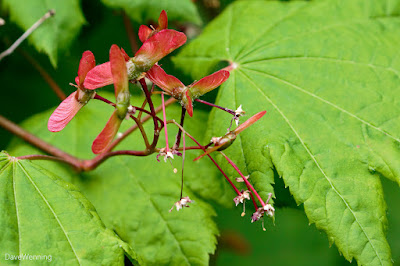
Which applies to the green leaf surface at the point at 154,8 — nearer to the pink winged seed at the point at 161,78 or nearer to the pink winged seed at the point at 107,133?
the pink winged seed at the point at 161,78

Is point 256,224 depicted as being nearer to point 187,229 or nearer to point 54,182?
point 187,229

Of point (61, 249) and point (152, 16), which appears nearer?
point (61, 249)

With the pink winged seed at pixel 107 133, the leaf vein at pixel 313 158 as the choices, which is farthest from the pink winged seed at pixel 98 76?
the leaf vein at pixel 313 158

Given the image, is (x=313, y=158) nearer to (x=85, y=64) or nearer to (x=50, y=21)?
(x=85, y=64)

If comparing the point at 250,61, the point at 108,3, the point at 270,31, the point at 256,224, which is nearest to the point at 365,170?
the point at 250,61

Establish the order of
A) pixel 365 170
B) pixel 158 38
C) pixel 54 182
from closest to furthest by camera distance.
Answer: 1. pixel 158 38
2. pixel 54 182
3. pixel 365 170

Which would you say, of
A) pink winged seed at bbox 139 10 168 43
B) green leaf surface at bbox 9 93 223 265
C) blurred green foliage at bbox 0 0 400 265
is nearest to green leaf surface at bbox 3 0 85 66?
blurred green foliage at bbox 0 0 400 265

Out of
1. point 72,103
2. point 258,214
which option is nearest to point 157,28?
point 72,103

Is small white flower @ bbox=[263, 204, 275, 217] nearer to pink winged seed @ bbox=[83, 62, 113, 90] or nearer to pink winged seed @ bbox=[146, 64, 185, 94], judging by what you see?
pink winged seed @ bbox=[146, 64, 185, 94]
